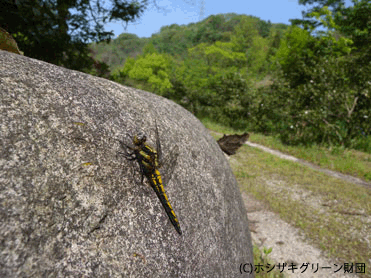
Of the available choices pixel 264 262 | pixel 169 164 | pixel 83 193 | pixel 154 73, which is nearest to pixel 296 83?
pixel 154 73

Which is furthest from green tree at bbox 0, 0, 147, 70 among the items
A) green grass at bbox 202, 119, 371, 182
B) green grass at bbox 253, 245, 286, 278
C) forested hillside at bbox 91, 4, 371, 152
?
green grass at bbox 202, 119, 371, 182

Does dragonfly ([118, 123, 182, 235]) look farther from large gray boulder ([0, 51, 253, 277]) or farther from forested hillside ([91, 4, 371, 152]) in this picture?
forested hillside ([91, 4, 371, 152])

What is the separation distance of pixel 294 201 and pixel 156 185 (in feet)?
17.7

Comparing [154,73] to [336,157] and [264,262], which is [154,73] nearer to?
[336,157]

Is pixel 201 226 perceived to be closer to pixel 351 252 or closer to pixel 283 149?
pixel 351 252

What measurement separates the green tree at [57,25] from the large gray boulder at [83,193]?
243 centimetres

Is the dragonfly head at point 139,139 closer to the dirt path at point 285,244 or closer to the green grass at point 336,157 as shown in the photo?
the dirt path at point 285,244

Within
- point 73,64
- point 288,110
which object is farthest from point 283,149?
point 73,64

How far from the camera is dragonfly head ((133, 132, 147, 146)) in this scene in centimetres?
154

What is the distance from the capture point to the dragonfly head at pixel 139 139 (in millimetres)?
1541

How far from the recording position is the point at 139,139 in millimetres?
1593

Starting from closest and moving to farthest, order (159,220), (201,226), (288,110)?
1. (159,220)
2. (201,226)
3. (288,110)

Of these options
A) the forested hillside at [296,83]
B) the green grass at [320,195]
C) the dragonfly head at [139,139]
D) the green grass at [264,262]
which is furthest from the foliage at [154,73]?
the dragonfly head at [139,139]

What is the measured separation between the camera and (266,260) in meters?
3.96
